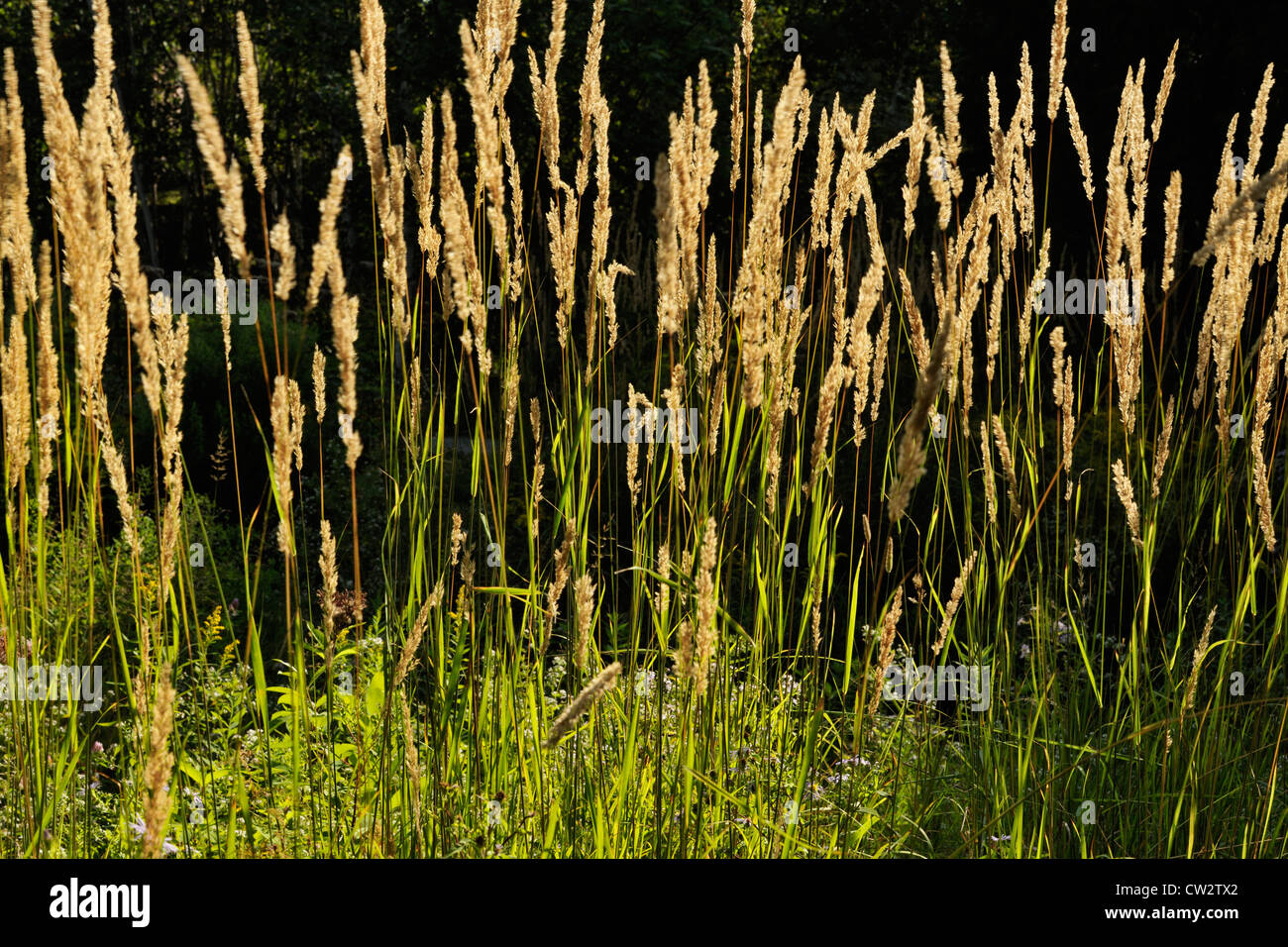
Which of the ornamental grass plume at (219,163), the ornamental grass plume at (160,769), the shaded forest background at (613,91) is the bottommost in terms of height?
the ornamental grass plume at (160,769)

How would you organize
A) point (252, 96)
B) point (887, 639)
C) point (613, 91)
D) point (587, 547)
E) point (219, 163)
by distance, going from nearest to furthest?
1. point (219, 163)
2. point (252, 96)
3. point (887, 639)
4. point (587, 547)
5. point (613, 91)

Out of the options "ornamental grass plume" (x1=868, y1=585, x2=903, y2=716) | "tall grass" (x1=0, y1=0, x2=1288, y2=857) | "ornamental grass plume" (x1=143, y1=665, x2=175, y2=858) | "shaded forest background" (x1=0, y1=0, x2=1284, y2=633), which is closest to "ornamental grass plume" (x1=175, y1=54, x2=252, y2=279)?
"tall grass" (x1=0, y1=0, x2=1288, y2=857)

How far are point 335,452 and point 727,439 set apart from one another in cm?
431

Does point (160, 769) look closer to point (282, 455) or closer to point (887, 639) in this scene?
point (282, 455)

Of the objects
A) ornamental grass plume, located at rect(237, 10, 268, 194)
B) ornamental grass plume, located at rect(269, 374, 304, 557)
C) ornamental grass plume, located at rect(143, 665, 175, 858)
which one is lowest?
ornamental grass plume, located at rect(143, 665, 175, 858)

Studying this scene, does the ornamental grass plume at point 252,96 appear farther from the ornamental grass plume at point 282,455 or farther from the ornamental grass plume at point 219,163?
the ornamental grass plume at point 282,455

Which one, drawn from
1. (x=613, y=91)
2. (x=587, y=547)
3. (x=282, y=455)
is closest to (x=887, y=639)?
(x=587, y=547)

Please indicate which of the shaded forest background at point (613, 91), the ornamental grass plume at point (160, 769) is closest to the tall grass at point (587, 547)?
the ornamental grass plume at point (160, 769)

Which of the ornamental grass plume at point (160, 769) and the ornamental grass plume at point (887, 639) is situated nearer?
the ornamental grass plume at point (160, 769)

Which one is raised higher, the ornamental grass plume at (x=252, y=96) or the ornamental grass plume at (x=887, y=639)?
the ornamental grass plume at (x=252, y=96)

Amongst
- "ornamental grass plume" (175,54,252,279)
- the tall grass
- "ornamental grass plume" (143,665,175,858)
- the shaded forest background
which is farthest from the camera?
the shaded forest background

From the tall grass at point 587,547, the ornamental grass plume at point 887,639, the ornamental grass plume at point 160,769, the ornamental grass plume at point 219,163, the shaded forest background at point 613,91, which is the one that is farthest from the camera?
the shaded forest background at point 613,91

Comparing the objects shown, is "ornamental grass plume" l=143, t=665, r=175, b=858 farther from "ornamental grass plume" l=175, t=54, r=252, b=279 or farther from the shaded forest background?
the shaded forest background
